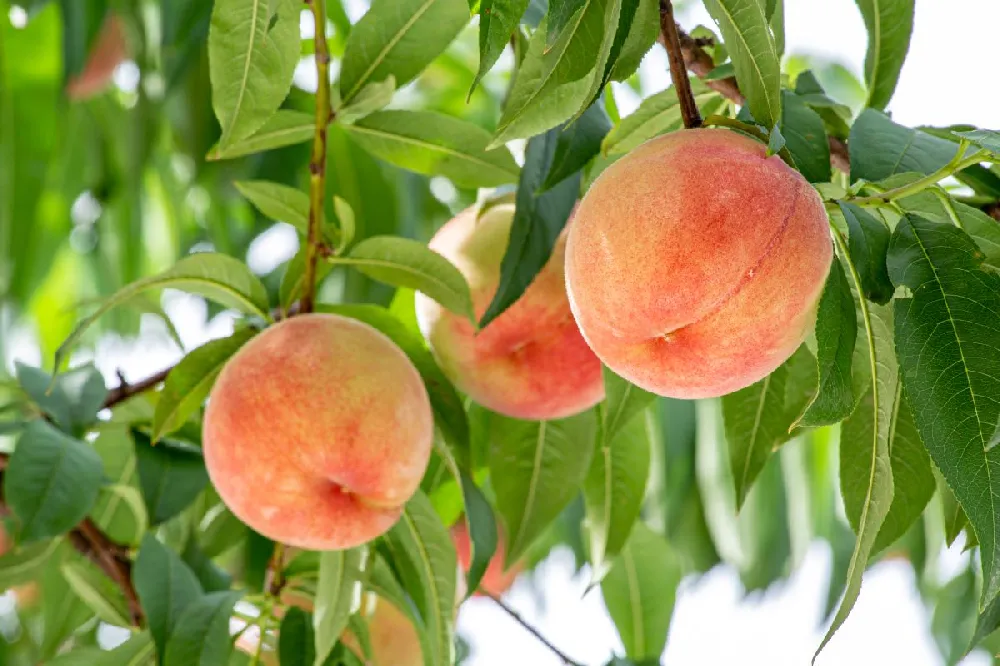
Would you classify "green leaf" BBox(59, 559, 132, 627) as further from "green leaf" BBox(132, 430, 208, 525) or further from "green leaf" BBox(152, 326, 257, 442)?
"green leaf" BBox(152, 326, 257, 442)

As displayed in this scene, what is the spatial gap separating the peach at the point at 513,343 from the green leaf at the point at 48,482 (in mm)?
A: 476

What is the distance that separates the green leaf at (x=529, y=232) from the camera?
1.25 m

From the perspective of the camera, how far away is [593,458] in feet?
5.36

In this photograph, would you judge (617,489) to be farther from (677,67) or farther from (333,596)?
(677,67)

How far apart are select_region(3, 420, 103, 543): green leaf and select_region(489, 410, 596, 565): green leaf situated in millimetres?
520

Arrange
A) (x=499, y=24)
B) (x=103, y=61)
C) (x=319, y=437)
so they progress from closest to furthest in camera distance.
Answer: (x=499, y=24) → (x=319, y=437) → (x=103, y=61)

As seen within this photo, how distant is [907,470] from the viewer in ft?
3.96

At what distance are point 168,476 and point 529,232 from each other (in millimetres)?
648

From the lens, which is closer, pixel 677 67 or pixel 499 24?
pixel 499 24

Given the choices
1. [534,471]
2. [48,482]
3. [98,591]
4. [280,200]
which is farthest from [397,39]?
[98,591]

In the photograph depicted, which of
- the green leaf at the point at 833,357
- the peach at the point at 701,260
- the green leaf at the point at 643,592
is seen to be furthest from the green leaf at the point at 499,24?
the green leaf at the point at 643,592

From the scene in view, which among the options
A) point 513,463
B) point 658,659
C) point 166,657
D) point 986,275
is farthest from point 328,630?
point 986,275

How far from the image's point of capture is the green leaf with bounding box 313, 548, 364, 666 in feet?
4.48

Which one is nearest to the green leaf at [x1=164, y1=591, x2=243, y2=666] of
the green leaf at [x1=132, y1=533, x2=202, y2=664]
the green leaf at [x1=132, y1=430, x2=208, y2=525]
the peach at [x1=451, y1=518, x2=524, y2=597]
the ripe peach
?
the green leaf at [x1=132, y1=533, x2=202, y2=664]
